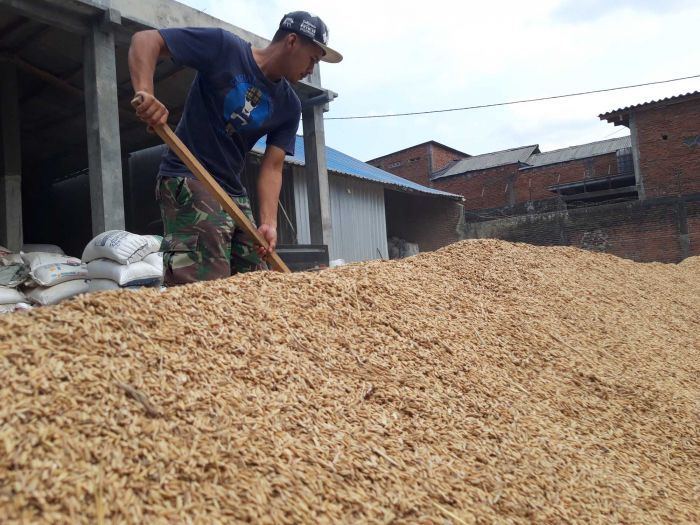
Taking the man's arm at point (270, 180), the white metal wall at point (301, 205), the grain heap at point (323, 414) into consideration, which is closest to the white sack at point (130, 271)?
the man's arm at point (270, 180)

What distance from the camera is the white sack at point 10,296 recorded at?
3924 millimetres

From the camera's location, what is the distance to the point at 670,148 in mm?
15055

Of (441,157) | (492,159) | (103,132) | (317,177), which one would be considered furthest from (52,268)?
(492,159)

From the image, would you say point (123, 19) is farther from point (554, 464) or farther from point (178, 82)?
point (554, 464)

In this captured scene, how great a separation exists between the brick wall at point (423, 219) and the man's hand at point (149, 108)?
42.2 feet

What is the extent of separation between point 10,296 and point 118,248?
918 mm

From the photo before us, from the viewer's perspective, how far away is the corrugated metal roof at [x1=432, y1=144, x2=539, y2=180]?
74.8 ft

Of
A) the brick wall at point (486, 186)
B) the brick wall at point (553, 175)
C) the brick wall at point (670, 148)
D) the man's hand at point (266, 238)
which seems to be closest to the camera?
the man's hand at point (266, 238)

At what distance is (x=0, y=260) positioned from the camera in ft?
14.2

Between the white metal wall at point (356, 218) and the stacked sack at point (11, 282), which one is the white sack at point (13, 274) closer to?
the stacked sack at point (11, 282)

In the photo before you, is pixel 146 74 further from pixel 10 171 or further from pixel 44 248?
pixel 10 171

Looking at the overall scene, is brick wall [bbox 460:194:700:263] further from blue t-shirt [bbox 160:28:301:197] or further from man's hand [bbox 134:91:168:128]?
man's hand [bbox 134:91:168:128]

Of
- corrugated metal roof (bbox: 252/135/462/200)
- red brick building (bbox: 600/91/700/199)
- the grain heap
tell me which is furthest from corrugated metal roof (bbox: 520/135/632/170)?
the grain heap

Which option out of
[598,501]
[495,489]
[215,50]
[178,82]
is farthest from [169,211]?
[178,82]
